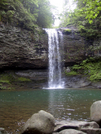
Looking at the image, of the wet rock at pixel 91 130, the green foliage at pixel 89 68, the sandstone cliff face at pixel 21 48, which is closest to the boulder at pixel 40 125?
the wet rock at pixel 91 130

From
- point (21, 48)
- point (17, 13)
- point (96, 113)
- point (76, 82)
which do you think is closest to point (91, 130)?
point (96, 113)

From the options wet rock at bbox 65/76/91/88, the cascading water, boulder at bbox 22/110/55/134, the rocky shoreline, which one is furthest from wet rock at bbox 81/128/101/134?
the cascading water

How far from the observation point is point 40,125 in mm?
2900

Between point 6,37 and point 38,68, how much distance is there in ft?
20.3

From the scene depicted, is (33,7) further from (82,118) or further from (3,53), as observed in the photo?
(82,118)

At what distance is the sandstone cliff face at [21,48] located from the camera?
15.1 meters

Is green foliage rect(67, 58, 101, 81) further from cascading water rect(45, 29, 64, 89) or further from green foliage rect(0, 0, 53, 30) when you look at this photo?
green foliage rect(0, 0, 53, 30)

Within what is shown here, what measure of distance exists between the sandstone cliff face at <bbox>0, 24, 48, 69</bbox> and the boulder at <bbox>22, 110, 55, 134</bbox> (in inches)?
533

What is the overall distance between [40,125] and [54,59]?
1571 centimetres

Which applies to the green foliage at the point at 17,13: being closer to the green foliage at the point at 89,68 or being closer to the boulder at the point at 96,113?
the green foliage at the point at 89,68

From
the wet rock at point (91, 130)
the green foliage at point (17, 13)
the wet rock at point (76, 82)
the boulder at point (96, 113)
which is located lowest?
the wet rock at point (76, 82)

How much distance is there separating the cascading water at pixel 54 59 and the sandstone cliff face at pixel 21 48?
801mm

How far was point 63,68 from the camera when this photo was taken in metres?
18.9

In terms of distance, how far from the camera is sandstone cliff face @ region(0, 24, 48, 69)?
1510 cm
